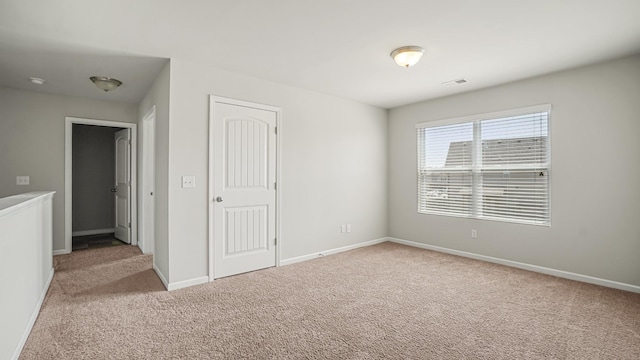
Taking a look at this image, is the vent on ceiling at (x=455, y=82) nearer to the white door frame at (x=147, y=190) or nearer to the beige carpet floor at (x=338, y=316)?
the beige carpet floor at (x=338, y=316)

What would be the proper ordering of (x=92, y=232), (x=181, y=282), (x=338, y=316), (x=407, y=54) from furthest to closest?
(x=92, y=232)
(x=181, y=282)
(x=407, y=54)
(x=338, y=316)

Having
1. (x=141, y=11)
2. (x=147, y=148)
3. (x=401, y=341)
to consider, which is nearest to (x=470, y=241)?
(x=401, y=341)

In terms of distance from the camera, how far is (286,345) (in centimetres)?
224

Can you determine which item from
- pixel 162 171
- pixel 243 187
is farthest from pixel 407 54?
pixel 162 171

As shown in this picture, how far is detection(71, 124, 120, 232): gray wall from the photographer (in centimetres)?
636

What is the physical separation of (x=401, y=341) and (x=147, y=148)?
4576mm

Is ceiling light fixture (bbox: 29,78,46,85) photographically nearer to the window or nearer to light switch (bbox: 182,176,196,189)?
light switch (bbox: 182,176,196,189)

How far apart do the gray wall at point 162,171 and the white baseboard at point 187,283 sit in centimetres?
13

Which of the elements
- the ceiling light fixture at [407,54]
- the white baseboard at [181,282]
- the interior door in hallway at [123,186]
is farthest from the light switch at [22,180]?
the ceiling light fixture at [407,54]

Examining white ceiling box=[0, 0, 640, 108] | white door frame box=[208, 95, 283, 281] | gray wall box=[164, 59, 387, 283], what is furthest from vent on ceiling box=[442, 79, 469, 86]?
white door frame box=[208, 95, 283, 281]

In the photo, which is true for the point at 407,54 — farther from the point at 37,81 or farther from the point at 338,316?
the point at 37,81

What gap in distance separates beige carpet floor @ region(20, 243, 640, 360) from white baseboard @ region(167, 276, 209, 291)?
3.5 inches

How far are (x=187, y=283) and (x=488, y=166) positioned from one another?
4219 mm

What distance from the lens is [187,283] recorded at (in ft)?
11.1
